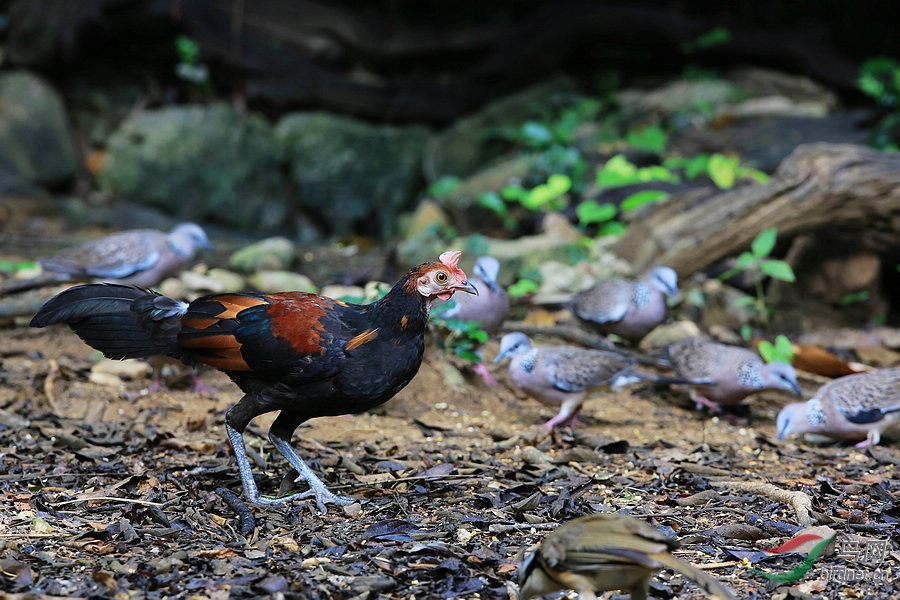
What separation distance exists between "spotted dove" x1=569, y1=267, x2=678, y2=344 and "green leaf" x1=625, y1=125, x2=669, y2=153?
3932mm

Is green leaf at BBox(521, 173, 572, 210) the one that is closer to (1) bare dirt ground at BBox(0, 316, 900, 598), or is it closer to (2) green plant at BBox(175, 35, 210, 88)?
(1) bare dirt ground at BBox(0, 316, 900, 598)

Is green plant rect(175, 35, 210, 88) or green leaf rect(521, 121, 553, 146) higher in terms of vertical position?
green plant rect(175, 35, 210, 88)

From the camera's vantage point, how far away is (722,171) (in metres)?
9.40

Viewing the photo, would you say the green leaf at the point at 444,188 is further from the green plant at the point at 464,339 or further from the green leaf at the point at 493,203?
the green plant at the point at 464,339

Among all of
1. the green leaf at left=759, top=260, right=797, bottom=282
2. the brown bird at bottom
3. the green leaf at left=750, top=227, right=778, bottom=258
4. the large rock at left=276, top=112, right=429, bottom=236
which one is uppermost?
the brown bird at bottom

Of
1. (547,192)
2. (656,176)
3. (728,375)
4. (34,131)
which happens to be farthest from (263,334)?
(34,131)

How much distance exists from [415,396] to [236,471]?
1801 millimetres

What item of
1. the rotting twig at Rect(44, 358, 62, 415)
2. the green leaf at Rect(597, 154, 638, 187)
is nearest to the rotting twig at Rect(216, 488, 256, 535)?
the rotting twig at Rect(44, 358, 62, 415)

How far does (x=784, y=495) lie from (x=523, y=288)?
383 cm

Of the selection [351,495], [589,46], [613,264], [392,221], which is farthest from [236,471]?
[589,46]

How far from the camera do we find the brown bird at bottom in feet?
9.01

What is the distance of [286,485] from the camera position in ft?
14.4

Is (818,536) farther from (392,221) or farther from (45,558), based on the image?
(392,221)

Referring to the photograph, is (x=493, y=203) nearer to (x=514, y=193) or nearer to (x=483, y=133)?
(x=514, y=193)
